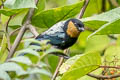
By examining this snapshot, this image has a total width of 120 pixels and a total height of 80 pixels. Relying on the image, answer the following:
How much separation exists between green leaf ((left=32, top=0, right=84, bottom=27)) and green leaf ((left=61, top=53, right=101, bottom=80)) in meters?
0.62

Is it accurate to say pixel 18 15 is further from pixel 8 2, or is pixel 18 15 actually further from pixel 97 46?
pixel 97 46

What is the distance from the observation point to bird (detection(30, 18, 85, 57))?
3500 millimetres

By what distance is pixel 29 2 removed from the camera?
260 cm

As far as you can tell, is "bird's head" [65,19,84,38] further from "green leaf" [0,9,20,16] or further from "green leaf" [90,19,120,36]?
"green leaf" [90,19,120,36]

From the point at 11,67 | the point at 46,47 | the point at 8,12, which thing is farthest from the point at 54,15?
the point at 11,67

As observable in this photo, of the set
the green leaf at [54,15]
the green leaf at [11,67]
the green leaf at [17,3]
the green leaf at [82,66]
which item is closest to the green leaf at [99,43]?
the green leaf at [54,15]

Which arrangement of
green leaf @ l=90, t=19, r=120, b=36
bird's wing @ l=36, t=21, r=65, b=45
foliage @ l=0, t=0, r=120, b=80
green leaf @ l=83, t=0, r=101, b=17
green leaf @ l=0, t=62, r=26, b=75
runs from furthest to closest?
green leaf @ l=83, t=0, r=101, b=17 < bird's wing @ l=36, t=21, r=65, b=45 < green leaf @ l=90, t=19, r=120, b=36 < foliage @ l=0, t=0, r=120, b=80 < green leaf @ l=0, t=62, r=26, b=75

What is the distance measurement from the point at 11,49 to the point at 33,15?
0.43 m

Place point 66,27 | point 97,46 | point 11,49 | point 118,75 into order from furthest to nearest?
point 97,46, point 66,27, point 11,49, point 118,75

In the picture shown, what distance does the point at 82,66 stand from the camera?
2.29 metres

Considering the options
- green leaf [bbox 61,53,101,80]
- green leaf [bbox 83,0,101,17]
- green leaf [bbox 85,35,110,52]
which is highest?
green leaf [bbox 61,53,101,80]

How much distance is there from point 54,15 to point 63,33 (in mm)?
819

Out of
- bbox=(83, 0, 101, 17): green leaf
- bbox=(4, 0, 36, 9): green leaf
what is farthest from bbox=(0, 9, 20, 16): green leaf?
bbox=(83, 0, 101, 17): green leaf

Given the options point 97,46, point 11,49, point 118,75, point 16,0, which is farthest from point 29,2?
point 97,46
